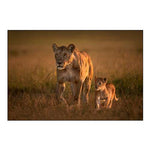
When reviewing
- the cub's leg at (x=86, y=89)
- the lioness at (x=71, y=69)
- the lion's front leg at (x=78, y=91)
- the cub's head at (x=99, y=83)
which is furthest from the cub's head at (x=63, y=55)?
the cub's leg at (x=86, y=89)

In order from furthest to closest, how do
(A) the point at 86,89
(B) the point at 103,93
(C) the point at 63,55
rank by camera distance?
1. (A) the point at 86,89
2. (B) the point at 103,93
3. (C) the point at 63,55

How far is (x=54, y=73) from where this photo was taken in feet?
36.6

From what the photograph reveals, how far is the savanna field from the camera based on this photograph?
33.0 feet

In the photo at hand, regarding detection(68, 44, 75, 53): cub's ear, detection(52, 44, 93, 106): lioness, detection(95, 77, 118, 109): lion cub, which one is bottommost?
detection(95, 77, 118, 109): lion cub

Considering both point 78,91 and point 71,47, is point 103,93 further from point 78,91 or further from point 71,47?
point 71,47

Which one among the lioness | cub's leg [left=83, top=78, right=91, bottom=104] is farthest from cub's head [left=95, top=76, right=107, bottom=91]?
cub's leg [left=83, top=78, right=91, bottom=104]

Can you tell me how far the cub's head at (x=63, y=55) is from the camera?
9.78 metres

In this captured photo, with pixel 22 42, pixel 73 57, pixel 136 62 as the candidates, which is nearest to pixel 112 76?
pixel 136 62

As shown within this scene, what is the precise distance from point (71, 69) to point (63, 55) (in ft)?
1.26

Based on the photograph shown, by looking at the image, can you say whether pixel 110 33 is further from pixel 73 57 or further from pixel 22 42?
pixel 22 42

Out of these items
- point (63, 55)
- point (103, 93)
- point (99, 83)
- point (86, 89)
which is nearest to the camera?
point (63, 55)

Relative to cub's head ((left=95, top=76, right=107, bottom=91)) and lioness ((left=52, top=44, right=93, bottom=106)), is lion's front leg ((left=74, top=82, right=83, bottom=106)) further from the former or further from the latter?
cub's head ((left=95, top=76, right=107, bottom=91))

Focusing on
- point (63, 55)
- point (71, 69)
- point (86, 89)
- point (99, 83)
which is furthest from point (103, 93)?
point (63, 55)

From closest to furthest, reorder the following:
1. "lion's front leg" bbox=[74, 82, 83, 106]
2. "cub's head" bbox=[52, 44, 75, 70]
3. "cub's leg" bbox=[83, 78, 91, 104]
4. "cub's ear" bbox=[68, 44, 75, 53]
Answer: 1. "cub's head" bbox=[52, 44, 75, 70]
2. "cub's ear" bbox=[68, 44, 75, 53]
3. "lion's front leg" bbox=[74, 82, 83, 106]
4. "cub's leg" bbox=[83, 78, 91, 104]
